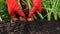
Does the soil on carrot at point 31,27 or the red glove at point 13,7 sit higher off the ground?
the red glove at point 13,7


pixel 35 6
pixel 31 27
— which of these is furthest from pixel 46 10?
pixel 31 27

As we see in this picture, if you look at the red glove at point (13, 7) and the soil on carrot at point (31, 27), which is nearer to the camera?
the soil on carrot at point (31, 27)

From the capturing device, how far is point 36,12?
4.32ft

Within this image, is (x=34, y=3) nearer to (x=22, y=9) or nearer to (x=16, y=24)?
(x=22, y=9)

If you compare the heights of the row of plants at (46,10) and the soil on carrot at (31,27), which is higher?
the row of plants at (46,10)

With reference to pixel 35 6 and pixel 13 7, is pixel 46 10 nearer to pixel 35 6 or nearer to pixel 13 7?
pixel 35 6

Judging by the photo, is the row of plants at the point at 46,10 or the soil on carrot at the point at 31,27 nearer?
the soil on carrot at the point at 31,27

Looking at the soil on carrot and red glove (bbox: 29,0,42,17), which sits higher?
red glove (bbox: 29,0,42,17)

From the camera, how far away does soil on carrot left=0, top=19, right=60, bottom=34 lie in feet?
3.82

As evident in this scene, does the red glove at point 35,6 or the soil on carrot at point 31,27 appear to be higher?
the red glove at point 35,6

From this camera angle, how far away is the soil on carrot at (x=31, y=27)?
117cm

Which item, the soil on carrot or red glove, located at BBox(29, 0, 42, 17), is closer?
the soil on carrot

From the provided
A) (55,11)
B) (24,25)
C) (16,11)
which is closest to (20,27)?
(24,25)

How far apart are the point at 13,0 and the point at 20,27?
22 centimetres
